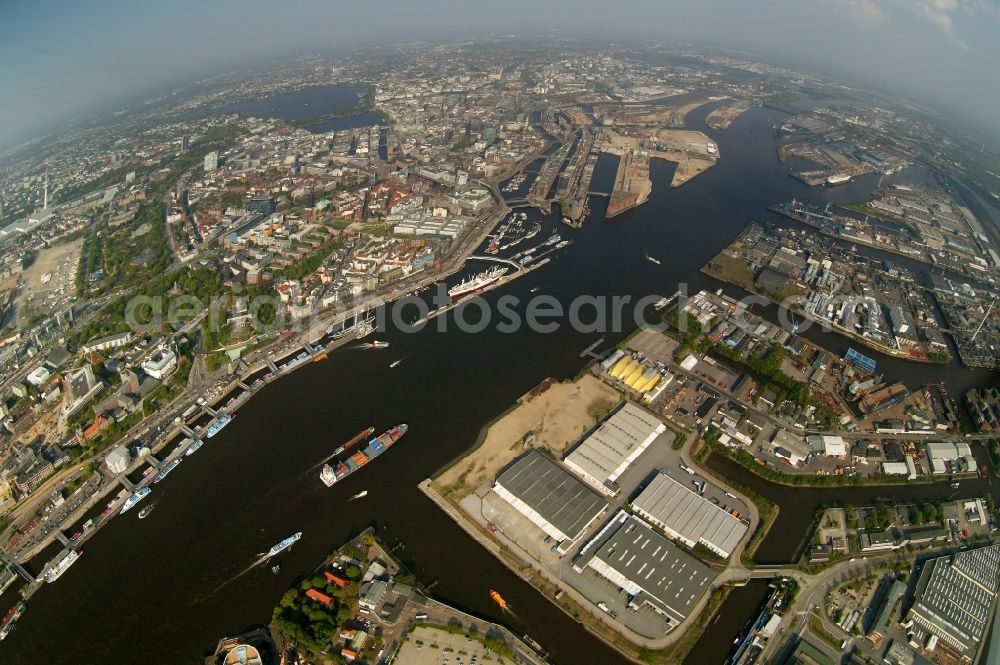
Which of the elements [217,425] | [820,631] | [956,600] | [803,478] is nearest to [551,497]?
[820,631]

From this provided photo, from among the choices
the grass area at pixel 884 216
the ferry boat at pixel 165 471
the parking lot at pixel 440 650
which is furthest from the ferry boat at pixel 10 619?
the grass area at pixel 884 216

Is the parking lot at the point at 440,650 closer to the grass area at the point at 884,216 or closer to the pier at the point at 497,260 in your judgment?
the pier at the point at 497,260

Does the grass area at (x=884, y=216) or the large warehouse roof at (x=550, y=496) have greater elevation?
the grass area at (x=884, y=216)

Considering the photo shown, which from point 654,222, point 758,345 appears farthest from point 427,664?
point 654,222

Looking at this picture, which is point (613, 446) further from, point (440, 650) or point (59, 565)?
point (59, 565)

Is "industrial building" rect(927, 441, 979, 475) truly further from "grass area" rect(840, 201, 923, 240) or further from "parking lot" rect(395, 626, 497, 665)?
"grass area" rect(840, 201, 923, 240)

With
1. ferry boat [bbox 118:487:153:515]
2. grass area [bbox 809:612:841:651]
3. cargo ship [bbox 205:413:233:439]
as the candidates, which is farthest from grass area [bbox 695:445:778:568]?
ferry boat [bbox 118:487:153:515]

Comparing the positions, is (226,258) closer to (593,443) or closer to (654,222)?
(593,443)
